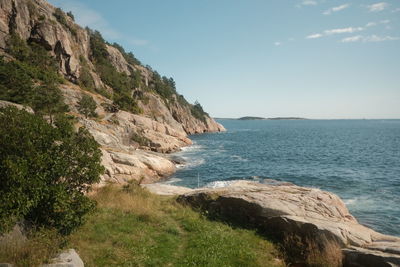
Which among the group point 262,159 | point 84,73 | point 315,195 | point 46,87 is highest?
point 84,73

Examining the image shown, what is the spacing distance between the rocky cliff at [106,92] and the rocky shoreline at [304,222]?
1802 centimetres

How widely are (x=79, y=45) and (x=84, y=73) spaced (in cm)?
1800

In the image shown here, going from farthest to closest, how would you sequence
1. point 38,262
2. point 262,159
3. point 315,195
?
point 262,159 → point 315,195 → point 38,262

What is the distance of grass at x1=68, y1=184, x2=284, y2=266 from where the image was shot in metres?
10.5

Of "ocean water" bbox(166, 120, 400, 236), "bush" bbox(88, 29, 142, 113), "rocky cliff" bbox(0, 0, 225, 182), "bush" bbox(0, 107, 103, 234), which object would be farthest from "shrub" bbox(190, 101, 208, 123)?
"bush" bbox(0, 107, 103, 234)

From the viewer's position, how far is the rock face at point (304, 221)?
38.4 ft

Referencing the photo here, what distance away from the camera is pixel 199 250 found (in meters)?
11.7

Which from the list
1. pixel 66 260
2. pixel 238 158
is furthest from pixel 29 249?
pixel 238 158

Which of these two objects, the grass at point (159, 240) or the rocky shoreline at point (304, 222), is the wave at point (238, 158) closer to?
the rocky shoreline at point (304, 222)

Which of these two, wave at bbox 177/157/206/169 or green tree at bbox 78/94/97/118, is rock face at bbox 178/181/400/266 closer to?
wave at bbox 177/157/206/169

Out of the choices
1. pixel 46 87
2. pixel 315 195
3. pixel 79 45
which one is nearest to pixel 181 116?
pixel 79 45

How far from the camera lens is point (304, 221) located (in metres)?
13.5

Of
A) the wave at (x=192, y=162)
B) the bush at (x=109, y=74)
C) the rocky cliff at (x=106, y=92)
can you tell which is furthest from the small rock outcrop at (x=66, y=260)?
the bush at (x=109, y=74)

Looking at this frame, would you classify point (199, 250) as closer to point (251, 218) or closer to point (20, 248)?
point (251, 218)
